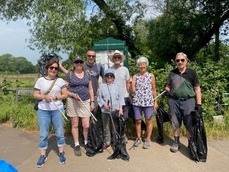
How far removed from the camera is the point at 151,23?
17.2m

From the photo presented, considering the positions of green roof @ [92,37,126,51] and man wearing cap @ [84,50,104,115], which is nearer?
man wearing cap @ [84,50,104,115]

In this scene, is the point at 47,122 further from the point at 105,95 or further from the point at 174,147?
the point at 174,147

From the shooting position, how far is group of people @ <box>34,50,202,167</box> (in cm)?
450

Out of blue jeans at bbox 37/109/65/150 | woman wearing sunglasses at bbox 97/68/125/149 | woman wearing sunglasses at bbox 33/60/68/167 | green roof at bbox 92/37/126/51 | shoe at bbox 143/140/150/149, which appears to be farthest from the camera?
green roof at bbox 92/37/126/51

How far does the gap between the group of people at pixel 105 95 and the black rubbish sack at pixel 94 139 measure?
112 millimetres

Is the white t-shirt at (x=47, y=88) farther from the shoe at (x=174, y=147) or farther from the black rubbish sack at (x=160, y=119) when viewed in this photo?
the shoe at (x=174, y=147)

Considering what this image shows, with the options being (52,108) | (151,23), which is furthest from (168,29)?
(52,108)

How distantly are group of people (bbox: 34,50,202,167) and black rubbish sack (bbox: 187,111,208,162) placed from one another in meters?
0.19

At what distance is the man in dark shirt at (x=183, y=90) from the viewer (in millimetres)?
4750

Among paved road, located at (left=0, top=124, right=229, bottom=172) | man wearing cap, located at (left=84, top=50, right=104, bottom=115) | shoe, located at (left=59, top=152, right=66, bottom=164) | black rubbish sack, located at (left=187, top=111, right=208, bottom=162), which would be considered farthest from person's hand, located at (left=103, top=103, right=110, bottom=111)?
black rubbish sack, located at (left=187, top=111, right=208, bottom=162)

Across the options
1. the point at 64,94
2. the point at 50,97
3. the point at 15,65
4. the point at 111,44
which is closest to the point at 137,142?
the point at 64,94

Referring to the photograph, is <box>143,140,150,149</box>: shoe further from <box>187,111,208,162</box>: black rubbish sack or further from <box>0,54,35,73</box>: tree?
<box>0,54,35,73</box>: tree

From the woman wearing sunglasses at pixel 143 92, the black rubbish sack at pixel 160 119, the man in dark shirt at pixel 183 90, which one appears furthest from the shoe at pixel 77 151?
the man in dark shirt at pixel 183 90

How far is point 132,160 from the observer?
187 inches
